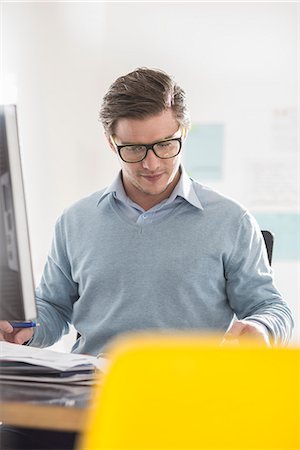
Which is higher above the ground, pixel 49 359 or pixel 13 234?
pixel 13 234

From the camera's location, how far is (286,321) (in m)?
1.56

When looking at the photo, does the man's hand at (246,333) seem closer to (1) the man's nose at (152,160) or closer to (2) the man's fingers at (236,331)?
(2) the man's fingers at (236,331)

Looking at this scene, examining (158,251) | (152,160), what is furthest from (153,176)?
(158,251)

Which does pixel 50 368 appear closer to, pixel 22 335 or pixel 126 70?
pixel 22 335

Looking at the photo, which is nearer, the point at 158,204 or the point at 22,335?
the point at 22,335

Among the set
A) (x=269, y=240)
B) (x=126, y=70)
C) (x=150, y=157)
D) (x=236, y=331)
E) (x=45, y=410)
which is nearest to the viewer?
(x=45, y=410)

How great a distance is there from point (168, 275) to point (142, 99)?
44 centimetres

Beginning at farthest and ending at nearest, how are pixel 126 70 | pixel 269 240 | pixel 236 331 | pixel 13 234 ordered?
1. pixel 126 70
2. pixel 269 240
3. pixel 236 331
4. pixel 13 234

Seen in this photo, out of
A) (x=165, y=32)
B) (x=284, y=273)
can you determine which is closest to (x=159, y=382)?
(x=284, y=273)

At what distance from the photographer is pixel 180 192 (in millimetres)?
1790

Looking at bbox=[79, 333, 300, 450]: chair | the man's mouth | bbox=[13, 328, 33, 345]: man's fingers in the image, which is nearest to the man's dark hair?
the man's mouth

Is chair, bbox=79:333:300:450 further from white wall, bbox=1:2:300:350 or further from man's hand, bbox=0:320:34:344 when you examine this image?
white wall, bbox=1:2:300:350

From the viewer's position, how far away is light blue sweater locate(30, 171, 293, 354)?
5.67ft

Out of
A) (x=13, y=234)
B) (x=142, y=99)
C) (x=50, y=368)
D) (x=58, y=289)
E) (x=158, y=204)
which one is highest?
(x=142, y=99)
